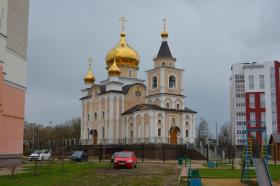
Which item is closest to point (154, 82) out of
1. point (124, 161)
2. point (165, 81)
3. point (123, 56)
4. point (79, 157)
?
point (165, 81)

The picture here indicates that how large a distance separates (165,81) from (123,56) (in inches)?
339

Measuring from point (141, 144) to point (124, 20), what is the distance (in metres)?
22.0

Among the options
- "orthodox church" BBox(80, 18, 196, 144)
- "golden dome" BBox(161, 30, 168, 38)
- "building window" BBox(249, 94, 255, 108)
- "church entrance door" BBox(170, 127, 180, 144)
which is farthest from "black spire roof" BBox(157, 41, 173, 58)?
"building window" BBox(249, 94, 255, 108)

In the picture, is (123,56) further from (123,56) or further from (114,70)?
(114,70)

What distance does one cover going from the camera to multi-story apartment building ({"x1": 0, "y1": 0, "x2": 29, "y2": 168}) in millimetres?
22219

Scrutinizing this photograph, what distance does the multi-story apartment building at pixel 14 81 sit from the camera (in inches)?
875

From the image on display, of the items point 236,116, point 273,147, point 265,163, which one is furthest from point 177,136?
point 236,116

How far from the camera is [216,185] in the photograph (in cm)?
1597

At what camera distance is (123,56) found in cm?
5850

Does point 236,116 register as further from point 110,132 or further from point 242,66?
point 110,132

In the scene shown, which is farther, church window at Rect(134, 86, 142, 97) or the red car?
church window at Rect(134, 86, 142, 97)

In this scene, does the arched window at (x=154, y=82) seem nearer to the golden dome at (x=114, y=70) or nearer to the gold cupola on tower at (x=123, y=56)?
the golden dome at (x=114, y=70)

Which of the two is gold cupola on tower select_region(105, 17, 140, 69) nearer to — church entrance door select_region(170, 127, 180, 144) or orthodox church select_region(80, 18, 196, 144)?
orthodox church select_region(80, 18, 196, 144)

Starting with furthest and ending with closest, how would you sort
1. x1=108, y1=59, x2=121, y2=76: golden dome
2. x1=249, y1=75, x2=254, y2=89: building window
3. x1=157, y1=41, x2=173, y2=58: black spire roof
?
x1=249, y1=75, x2=254, y2=89: building window, x1=108, y1=59, x2=121, y2=76: golden dome, x1=157, y1=41, x2=173, y2=58: black spire roof
